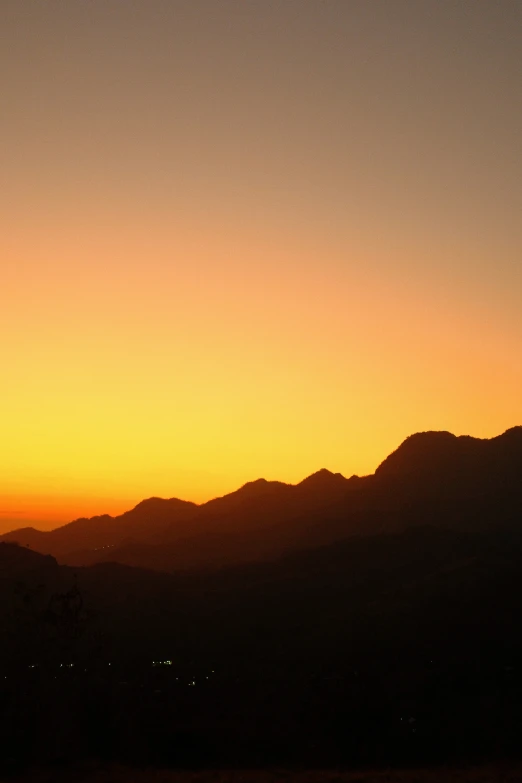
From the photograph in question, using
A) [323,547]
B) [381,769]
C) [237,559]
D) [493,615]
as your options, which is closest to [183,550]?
[237,559]

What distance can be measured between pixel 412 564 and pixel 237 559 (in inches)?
2365

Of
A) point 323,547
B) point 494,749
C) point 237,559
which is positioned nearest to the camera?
point 494,749

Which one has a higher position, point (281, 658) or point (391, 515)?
point (391, 515)

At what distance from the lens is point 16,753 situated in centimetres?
3628

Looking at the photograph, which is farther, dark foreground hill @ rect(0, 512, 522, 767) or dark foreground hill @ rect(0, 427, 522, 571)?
dark foreground hill @ rect(0, 427, 522, 571)

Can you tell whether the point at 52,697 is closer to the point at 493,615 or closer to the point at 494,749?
the point at 494,749

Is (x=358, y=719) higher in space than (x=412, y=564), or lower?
lower

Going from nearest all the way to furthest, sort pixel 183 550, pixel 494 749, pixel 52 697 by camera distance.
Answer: pixel 494 749
pixel 52 697
pixel 183 550

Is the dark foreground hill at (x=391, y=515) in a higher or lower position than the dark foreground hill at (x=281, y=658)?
higher

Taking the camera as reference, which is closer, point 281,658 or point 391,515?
point 281,658

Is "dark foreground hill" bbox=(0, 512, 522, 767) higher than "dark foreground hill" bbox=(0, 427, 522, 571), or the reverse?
"dark foreground hill" bbox=(0, 427, 522, 571)

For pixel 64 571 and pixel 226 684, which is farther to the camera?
pixel 64 571

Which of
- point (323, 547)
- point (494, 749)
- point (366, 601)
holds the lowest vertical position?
point (494, 749)

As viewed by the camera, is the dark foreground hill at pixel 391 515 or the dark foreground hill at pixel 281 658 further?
the dark foreground hill at pixel 391 515
